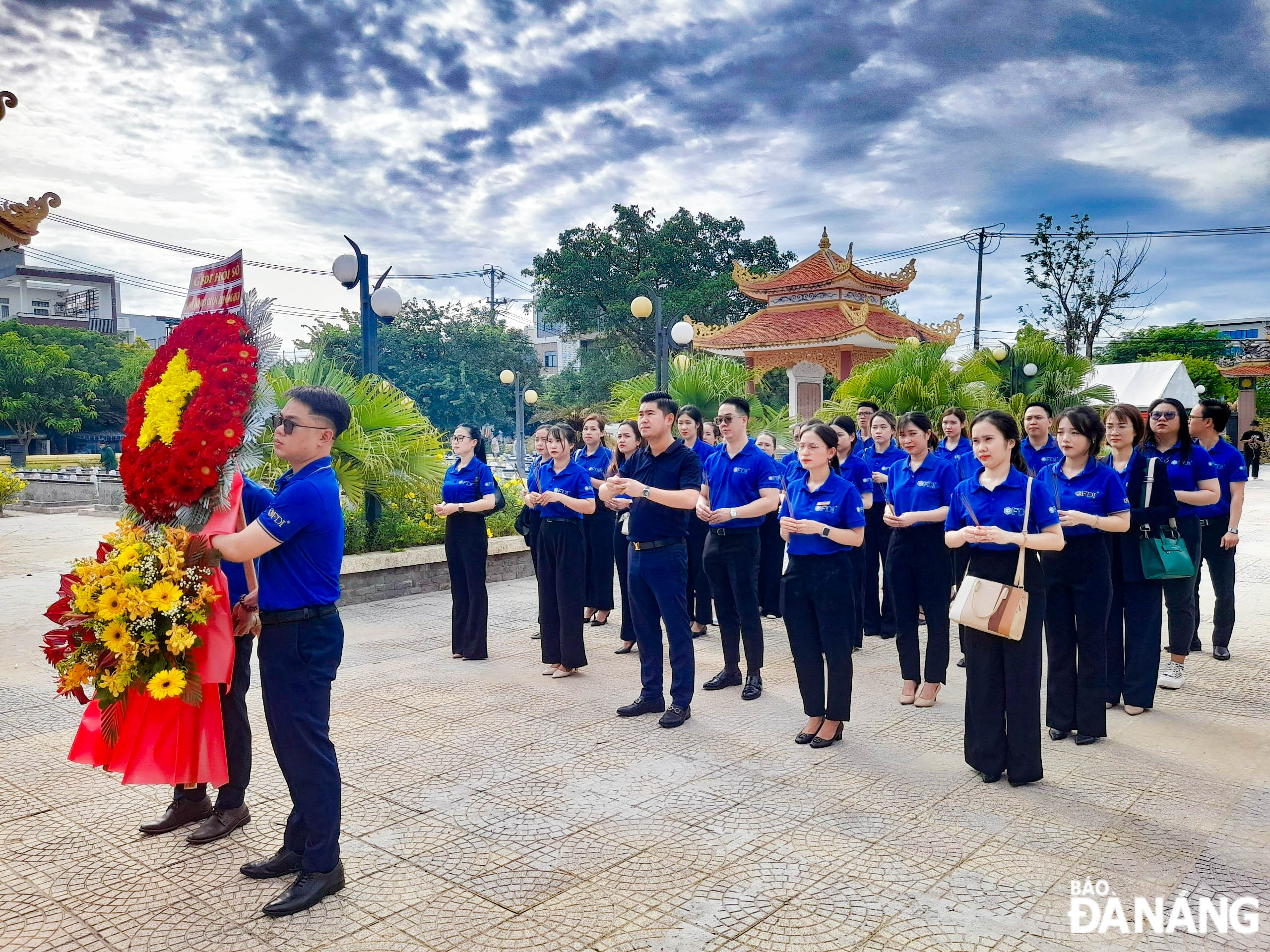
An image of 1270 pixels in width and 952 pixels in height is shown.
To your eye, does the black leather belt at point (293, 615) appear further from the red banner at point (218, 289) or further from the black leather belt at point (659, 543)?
the black leather belt at point (659, 543)

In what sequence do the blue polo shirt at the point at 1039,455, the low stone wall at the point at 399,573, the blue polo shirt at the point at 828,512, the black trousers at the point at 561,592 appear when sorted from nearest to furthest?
the blue polo shirt at the point at 828,512 → the blue polo shirt at the point at 1039,455 → the black trousers at the point at 561,592 → the low stone wall at the point at 399,573

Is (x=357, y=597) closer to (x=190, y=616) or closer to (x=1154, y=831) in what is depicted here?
(x=190, y=616)

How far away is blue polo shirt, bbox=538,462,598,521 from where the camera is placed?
6289 mm

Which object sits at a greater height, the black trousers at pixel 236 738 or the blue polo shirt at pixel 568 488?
the blue polo shirt at pixel 568 488

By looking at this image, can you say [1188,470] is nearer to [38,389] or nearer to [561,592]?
[561,592]

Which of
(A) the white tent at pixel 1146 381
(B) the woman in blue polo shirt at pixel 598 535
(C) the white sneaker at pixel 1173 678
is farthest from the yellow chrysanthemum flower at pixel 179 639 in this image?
(A) the white tent at pixel 1146 381

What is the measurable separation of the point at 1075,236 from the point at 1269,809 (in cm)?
3554

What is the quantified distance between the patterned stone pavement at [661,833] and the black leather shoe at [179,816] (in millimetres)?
47

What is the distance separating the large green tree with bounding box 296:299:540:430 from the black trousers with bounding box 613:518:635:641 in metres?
32.8

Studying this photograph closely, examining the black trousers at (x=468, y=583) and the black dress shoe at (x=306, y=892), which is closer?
the black dress shoe at (x=306, y=892)

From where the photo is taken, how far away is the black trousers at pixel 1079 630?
15.3 feet

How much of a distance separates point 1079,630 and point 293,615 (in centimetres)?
381

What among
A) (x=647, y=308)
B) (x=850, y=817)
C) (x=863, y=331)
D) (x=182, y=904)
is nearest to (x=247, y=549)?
(x=182, y=904)

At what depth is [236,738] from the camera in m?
3.70
